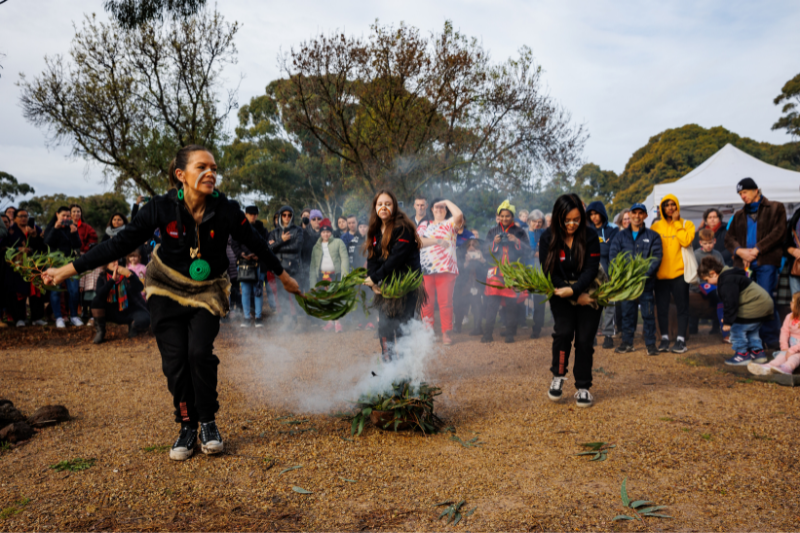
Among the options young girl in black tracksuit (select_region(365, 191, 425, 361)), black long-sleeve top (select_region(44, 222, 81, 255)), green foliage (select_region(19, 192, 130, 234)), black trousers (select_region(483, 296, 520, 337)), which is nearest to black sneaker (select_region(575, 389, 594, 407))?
young girl in black tracksuit (select_region(365, 191, 425, 361))

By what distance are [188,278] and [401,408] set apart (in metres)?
2.01

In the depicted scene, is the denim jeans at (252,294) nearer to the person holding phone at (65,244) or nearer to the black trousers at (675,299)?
the person holding phone at (65,244)

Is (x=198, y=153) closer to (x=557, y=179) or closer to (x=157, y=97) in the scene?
(x=157, y=97)

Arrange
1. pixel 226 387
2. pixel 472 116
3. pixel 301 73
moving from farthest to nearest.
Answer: pixel 472 116 < pixel 301 73 < pixel 226 387

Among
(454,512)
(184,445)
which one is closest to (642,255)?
(454,512)

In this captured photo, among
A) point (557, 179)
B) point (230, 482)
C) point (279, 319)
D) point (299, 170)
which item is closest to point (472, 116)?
point (557, 179)

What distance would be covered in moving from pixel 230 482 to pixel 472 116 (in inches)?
581

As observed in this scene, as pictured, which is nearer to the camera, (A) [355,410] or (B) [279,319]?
(A) [355,410]

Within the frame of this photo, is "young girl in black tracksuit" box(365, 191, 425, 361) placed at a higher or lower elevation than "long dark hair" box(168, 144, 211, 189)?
lower

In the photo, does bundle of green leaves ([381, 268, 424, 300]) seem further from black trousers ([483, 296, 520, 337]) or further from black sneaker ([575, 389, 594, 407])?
black trousers ([483, 296, 520, 337])

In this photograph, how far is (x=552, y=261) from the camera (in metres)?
5.31

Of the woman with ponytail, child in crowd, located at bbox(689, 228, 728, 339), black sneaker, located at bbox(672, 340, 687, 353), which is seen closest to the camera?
the woman with ponytail

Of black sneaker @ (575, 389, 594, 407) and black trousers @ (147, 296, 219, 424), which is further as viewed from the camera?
black sneaker @ (575, 389, 594, 407)

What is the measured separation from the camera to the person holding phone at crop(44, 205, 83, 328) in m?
9.80
